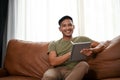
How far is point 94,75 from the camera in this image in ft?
7.85

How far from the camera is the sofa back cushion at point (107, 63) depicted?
2293 mm

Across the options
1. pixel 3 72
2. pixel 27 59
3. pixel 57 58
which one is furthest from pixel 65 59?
pixel 3 72

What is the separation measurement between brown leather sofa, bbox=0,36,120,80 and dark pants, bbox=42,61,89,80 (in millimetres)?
282

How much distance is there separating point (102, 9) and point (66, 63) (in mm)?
1126

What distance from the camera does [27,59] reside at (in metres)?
2.91

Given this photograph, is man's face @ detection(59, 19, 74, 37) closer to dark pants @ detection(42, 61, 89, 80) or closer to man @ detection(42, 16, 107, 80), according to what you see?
man @ detection(42, 16, 107, 80)

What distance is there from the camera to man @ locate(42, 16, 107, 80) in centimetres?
214

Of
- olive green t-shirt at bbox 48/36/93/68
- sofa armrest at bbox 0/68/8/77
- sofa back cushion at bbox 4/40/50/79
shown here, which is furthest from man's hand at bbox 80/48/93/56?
sofa armrest at bbox 0/68/8/77

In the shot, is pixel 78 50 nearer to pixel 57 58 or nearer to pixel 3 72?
pixel 57 58

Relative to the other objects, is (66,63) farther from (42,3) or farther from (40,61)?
(42,3)

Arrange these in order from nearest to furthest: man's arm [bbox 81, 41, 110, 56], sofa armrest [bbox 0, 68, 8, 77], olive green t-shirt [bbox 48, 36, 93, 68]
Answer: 1. man's arm [bbox 81, 41, 110, 56]
2. olive green t-shirt [bbox 48, 36, 93, 68]
3. sofa armrest [bbox 0, 68, 8, 77]

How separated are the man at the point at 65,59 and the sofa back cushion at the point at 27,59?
0.28 metres

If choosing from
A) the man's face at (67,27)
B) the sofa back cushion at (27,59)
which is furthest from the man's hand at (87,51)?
the sofa back cushion at (27,59)

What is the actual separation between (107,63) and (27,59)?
113cm
